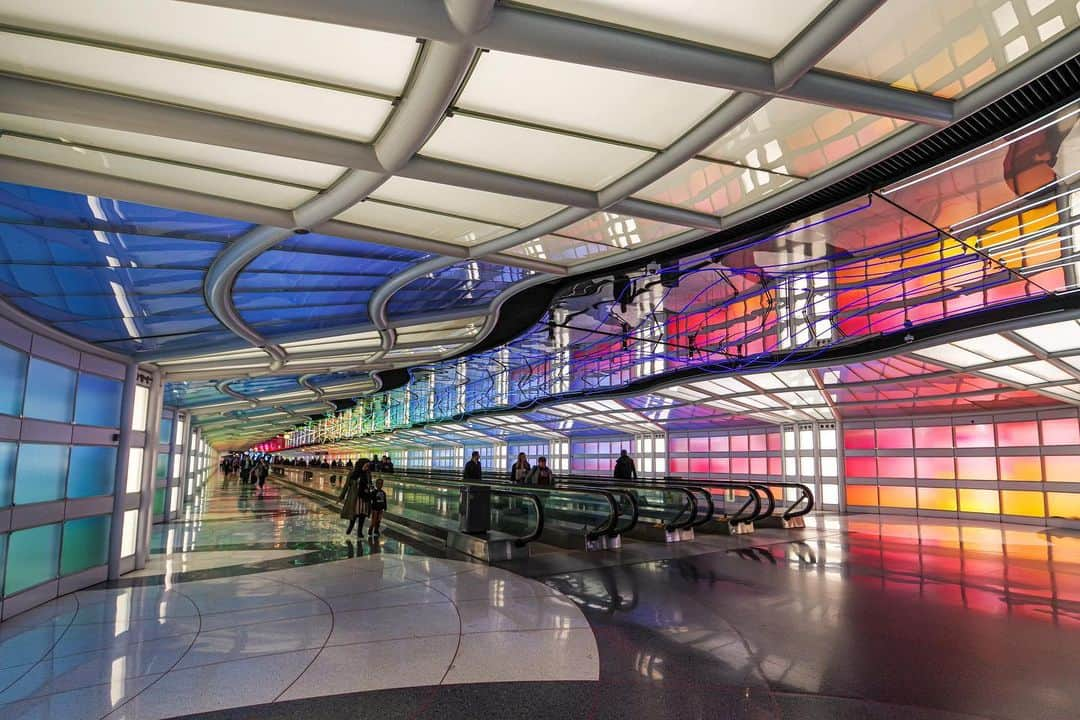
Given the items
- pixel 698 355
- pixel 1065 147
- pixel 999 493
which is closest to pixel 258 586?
pixel 1065 147

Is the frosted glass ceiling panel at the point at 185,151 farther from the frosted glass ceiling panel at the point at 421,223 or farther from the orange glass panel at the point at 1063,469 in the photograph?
the orange glass panel at the point at 1063,469

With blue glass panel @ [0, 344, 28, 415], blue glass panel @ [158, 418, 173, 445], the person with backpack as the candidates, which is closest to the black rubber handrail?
the person with backpack

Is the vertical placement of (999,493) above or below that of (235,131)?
below

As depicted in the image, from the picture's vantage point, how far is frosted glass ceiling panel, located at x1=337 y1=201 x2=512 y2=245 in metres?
6.43

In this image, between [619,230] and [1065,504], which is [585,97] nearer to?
[619,230]

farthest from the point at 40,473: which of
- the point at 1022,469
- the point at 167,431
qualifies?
the point at 1022,469

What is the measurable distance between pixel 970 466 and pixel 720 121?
21.4 m

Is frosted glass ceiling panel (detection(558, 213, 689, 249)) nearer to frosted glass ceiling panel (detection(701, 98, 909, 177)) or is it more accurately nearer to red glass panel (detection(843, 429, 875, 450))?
frosted glass ceiling panel (detection(701, 98, 909, 177))

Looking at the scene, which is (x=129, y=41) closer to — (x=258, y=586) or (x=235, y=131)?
(x=235, y=131)

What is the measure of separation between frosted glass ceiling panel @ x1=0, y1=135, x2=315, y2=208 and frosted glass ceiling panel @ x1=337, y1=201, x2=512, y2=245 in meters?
0.70

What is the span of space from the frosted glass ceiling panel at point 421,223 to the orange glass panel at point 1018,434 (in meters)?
19.9

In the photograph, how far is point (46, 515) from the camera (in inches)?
345

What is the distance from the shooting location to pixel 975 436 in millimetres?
20516

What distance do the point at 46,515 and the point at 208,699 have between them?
5943 millimetres
